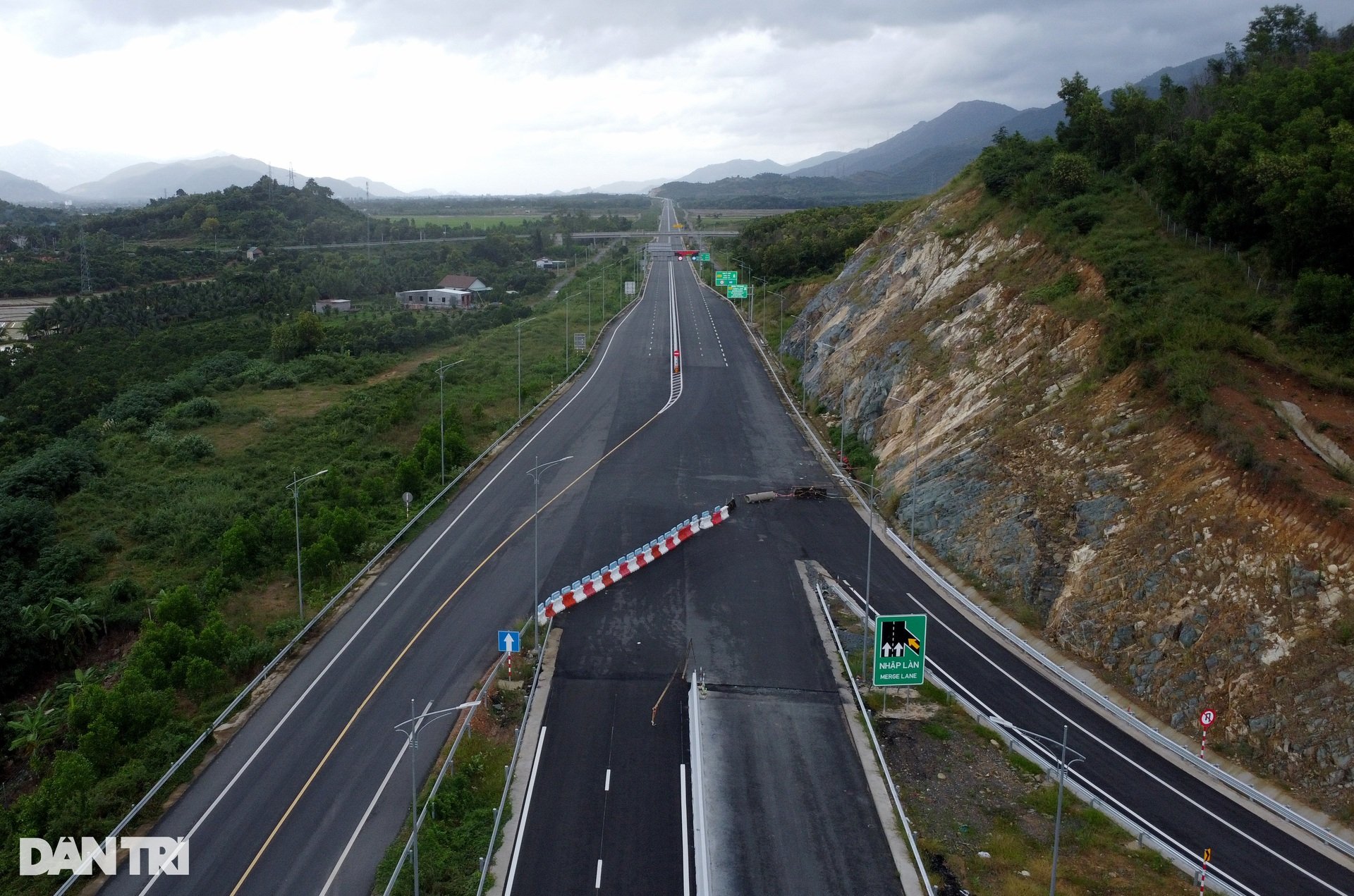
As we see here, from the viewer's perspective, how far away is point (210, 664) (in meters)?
30.2

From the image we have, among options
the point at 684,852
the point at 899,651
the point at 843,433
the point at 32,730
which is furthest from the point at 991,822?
the point at 843,433

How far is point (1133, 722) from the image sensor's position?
28500 mm

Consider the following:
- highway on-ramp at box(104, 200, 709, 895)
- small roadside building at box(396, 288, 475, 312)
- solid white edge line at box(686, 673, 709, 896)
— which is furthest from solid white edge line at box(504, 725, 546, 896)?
small roadside building at box(396, 288, 475, 312)

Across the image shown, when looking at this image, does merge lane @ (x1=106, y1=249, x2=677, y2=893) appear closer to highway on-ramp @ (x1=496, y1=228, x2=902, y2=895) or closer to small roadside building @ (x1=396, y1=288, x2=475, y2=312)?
highway on-ramp @ (x1=496, y1=228, x2=902, y2=895)

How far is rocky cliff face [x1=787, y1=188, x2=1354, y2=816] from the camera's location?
26.7 meters

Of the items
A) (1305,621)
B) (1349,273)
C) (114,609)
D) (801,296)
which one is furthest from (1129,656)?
(801,296)

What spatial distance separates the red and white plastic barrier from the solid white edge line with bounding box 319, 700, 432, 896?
7.42m

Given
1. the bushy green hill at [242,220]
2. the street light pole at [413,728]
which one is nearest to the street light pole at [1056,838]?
the street light pole at [413,728]

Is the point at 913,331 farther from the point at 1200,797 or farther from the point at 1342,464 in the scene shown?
the point at 1200,797

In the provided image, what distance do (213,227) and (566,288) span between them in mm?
71771

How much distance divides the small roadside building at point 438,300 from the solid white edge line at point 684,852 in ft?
318

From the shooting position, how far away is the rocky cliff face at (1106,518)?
26672mm

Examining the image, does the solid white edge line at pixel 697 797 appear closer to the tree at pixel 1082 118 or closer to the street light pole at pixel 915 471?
the street light pole at pixel 915 471

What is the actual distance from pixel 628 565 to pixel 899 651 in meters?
13.5
